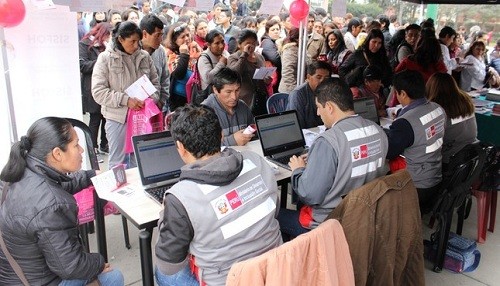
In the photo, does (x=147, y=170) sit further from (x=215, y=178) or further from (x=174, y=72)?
(x=174, y=72)

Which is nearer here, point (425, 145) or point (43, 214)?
point (43, 214)

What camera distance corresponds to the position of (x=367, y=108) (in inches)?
135

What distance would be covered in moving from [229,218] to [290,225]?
949 millimetres

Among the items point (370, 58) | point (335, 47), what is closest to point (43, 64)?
point (370, 58)

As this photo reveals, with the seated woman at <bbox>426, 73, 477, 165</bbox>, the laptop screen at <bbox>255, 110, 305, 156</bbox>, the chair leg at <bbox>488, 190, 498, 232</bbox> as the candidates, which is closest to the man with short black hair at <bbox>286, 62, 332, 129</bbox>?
the laptop screen at <bbox>255, 110, 305, 156</bbox>

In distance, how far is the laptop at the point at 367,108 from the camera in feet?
11.1

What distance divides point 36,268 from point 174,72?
266 centimetres

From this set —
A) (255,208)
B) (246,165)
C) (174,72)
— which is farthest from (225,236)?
(174,72)

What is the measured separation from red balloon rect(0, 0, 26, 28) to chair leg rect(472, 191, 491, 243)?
10.2ft

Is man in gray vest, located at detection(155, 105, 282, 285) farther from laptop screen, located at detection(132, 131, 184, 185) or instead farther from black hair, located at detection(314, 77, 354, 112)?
black hair, located at detection(314, 77, 354, 112)

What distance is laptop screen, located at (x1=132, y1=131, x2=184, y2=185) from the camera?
2076 millimetres

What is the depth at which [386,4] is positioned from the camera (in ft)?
35.1

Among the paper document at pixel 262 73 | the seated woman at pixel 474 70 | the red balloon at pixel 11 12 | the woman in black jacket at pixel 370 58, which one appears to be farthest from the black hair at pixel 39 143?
the seated woman at pixel 474 70

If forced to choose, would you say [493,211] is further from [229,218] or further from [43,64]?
[43,64]
